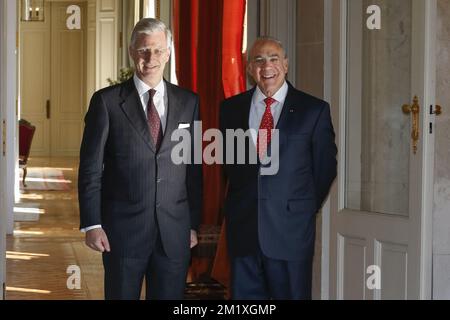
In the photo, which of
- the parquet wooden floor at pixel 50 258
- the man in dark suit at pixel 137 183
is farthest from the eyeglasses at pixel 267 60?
the parquet wooden floor at pixel 50 258

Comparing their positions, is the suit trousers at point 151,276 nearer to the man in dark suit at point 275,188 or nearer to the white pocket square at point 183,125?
the man in dark suit at point 275,188

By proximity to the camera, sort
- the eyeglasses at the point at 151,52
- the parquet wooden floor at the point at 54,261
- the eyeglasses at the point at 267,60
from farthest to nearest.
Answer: the parquet wooden floor at the point at 54,261 → the eyeglasses at the point at 267,60 → the eyeglasses at the point at 151,52

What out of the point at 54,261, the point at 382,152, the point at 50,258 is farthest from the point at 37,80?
the point at 382,152

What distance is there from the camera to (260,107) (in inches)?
148

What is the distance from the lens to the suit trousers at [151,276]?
3.46m

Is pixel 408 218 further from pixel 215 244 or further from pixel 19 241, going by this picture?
pixel 19 241

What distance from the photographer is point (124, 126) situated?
137 inches

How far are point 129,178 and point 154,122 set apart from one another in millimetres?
229

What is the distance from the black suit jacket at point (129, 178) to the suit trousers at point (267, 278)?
286 mm

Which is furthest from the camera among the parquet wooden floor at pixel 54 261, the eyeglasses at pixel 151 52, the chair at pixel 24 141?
the chair at pixel 24 141

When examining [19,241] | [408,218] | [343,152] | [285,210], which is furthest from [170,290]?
[19,241]

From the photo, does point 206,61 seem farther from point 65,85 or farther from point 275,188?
point 65,85

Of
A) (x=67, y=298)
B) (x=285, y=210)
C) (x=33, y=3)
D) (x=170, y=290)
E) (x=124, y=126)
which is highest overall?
(x=33, y=3)
